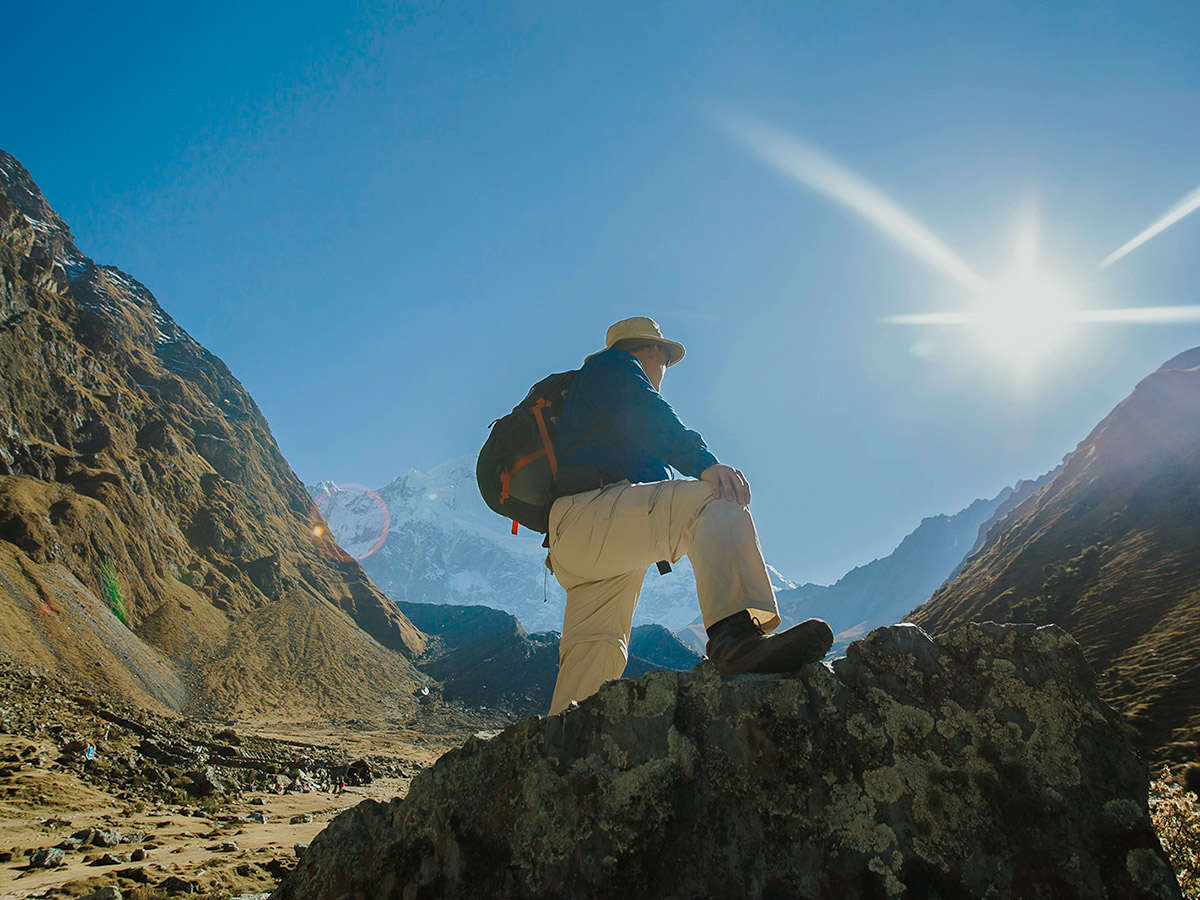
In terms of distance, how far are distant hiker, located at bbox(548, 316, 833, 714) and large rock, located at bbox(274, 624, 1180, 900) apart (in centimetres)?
22

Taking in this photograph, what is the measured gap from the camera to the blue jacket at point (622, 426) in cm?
302

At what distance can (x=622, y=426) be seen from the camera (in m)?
3.18

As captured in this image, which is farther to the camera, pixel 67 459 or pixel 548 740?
pixel 67 459

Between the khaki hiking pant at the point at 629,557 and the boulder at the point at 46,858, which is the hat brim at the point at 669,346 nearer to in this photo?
the khaki hiking pant at the point at 629,557

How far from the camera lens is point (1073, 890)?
157 centimetres

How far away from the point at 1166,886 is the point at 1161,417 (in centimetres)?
6749

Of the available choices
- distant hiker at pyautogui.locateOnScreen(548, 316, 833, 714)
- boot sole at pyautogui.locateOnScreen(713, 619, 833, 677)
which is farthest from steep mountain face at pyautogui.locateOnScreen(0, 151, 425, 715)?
boot sole at pyautogui.locateOnScreen(713, 619, 833, 677)

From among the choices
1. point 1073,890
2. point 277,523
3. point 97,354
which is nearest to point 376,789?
point 1073,890

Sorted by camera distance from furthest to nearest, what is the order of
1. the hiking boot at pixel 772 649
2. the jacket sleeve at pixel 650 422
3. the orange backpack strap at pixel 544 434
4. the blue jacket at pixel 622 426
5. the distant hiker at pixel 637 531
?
the orange backpack strap at pixel 544 434 → the blue jacket at pixel 622 426 → the jacket sleeve at pixel 650 422 → the distant hiker at pixel 637 531 → the hiking boot at pixel 772 649

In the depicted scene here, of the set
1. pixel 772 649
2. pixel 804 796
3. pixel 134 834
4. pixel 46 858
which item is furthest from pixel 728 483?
pixel 134 834

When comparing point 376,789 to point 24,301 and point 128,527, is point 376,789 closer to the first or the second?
point 128,527

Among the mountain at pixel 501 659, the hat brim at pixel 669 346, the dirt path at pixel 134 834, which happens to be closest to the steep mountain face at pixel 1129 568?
the hat brim at pixel 669 346

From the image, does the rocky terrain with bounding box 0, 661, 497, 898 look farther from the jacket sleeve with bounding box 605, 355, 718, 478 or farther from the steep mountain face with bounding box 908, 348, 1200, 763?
the steep mountain face with bounding box 908, 348, 1200, 763

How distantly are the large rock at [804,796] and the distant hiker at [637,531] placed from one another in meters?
0.22
